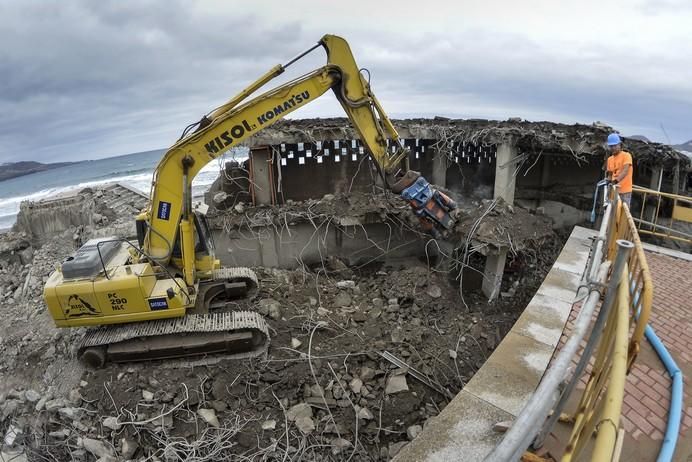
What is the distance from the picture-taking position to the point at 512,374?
12.0 ft

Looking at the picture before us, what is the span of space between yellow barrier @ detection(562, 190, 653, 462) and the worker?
14.6 feet

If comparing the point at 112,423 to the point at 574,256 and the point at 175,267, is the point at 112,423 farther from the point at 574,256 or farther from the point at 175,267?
the point at 574,256

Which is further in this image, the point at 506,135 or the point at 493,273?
the point at 506,135

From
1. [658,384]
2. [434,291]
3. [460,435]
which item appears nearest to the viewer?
[460,435]

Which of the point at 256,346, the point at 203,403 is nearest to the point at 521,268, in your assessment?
the point at 256,346

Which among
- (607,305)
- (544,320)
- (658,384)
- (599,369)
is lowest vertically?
(658,384)

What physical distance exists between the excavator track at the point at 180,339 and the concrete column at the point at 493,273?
521 cm

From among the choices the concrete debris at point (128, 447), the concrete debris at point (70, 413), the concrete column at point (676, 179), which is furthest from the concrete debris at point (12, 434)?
the concrete column at point (676, 179)

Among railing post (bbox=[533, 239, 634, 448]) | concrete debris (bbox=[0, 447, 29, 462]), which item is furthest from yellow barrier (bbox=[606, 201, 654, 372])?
concrete debris (bbox=[0, 447, 29, 462])

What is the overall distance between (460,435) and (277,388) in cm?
314

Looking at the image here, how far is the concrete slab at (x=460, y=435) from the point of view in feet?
9.79

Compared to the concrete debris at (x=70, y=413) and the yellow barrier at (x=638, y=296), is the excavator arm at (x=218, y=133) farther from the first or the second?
the yellow barrier at (x=638, y=296)

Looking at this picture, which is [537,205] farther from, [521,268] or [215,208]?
[215,208]

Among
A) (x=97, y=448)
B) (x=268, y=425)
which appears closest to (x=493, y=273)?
(x=268, y=425)
